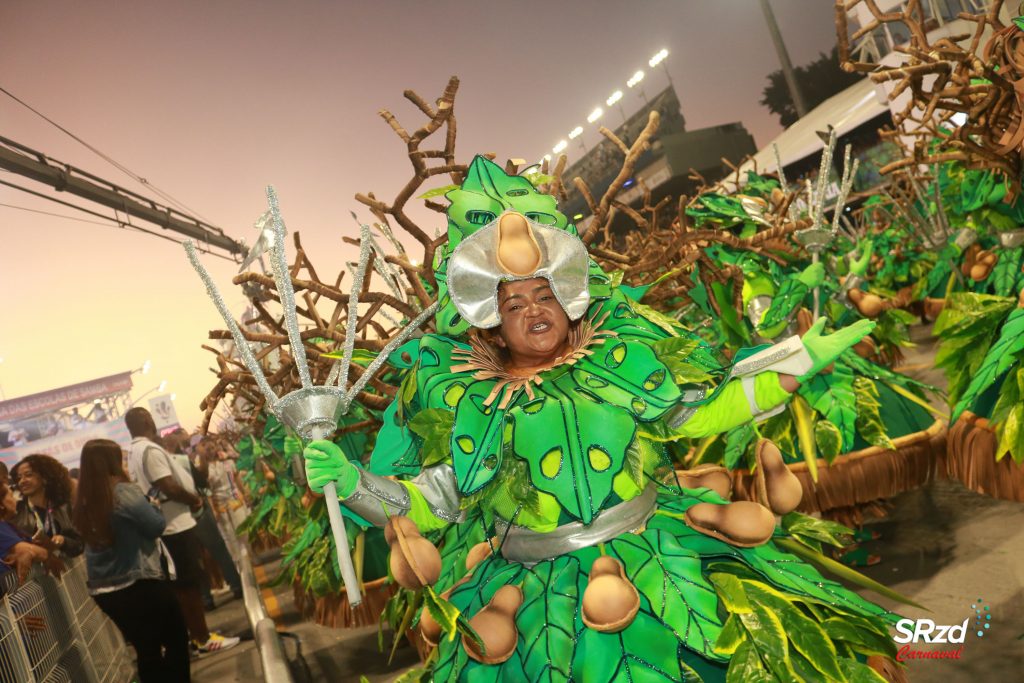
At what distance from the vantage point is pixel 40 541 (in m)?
3.29

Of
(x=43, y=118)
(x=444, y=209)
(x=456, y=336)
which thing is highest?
(x=43, y=118)

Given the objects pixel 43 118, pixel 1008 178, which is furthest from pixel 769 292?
pixel 43 118

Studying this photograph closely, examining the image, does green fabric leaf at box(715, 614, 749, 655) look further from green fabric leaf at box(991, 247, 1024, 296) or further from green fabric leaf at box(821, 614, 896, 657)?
green fabric leaf at box(991, 247, 1024, 296)

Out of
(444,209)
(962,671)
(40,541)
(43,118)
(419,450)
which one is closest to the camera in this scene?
(419,450)

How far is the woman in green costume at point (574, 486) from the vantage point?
138 cm

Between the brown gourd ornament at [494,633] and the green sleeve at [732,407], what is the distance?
0.58 meters

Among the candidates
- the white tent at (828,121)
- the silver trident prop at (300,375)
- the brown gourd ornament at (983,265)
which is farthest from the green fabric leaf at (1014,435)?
the white tent at (828,121)

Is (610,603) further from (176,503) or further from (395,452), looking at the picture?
(176,503)

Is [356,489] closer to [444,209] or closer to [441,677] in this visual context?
[441,677]

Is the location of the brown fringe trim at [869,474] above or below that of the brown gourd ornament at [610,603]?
below

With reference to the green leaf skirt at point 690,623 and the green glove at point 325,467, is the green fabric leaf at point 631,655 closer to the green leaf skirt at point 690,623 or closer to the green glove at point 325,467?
the green leaf skirt at point 690,623

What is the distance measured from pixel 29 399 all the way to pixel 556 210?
366 centimetres

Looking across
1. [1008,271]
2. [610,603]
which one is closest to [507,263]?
[610,603]

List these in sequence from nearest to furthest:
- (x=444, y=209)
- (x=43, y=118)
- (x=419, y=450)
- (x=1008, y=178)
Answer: (x=419, y=450), (x=444, y=209), (x=1008, y=178), (x=43, y=118)
